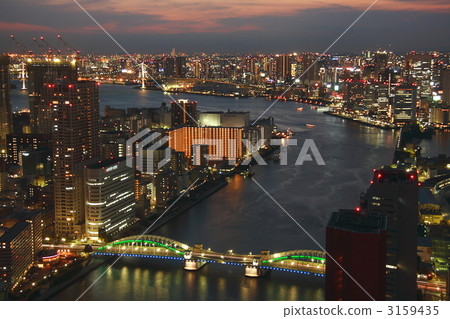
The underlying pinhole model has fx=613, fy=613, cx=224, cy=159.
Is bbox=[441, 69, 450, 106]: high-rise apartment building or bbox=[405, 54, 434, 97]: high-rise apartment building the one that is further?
bbox=[405, 54, 434, 97]: high-rise apartment building

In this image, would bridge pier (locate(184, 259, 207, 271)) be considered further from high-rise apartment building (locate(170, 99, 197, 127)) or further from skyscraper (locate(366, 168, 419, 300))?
high-rise apartment building (locate(170, 99, 197, 127))

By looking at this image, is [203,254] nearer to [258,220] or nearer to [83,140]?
[258,220]

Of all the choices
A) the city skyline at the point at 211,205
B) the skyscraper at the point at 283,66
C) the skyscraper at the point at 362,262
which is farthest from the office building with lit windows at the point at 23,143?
the skyscraper at the point at 283,66

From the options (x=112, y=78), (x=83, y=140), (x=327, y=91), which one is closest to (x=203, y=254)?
(x=83, y=140)

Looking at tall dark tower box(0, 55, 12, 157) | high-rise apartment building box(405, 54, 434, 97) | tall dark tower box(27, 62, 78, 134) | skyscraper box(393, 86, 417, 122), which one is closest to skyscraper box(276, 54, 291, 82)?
high-rise apartment building box(405, 54, 434, 97)

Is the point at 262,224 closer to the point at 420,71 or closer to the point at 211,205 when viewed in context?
the point at 211,205

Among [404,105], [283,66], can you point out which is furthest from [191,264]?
[283,66]
